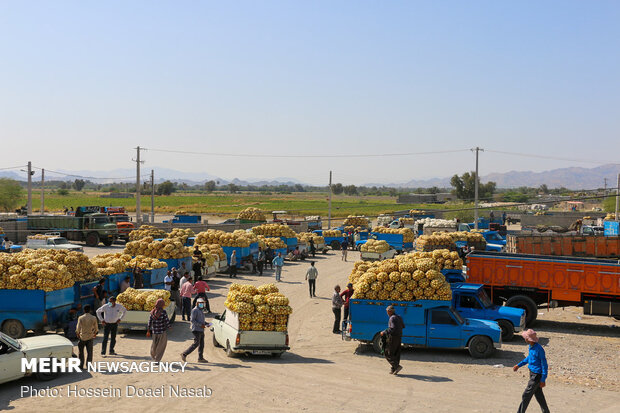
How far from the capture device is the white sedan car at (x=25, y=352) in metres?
11.5

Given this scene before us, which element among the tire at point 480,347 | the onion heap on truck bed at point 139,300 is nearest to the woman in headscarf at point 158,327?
the onion heap on truck bed at point 139,300

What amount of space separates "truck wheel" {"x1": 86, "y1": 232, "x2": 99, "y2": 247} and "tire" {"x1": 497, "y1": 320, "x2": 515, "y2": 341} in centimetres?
3774

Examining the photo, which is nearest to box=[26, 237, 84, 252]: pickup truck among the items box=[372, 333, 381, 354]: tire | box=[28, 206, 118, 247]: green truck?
box=[28, 206, 118, 247]: green truck

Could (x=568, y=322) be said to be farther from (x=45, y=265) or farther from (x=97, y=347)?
(x=45, y=265)

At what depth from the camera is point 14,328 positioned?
53.4 ft

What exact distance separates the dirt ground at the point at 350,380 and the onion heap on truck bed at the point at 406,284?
173cm

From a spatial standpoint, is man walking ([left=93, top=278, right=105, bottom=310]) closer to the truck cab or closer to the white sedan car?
the white sedan car

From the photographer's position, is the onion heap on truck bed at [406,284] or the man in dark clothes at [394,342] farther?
the onion heap on truck bed at [406,284]

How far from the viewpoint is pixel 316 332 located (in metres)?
19.0

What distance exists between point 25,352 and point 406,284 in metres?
9.90

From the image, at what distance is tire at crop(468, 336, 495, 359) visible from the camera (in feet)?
50.5

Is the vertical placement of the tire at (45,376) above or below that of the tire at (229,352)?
above

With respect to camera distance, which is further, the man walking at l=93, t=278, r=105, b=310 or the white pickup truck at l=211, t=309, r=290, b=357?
the man walking at l=93, t=278, r=105, b=310

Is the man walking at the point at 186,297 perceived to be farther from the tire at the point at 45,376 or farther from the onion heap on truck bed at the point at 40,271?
the tire at the point at 45,376
